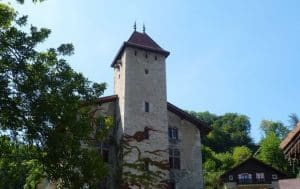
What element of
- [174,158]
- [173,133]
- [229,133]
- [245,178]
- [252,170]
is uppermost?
[229,133]

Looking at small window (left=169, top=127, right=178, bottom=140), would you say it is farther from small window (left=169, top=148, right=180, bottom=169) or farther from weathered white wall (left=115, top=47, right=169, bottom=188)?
weathered white wall (left=115, top=47, right=169, bottom=188)

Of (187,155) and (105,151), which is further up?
(105,151)

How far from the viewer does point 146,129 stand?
3384 cm

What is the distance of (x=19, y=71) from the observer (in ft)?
52.5

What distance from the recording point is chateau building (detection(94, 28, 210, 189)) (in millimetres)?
32469

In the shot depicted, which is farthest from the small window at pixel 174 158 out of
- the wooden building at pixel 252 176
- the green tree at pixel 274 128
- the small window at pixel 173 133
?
the green tree at pixel 274 128

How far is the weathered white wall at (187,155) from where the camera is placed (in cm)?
3484

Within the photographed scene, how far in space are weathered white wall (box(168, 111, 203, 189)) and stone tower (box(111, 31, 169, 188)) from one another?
1639mm

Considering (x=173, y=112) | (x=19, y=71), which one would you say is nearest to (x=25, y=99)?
(x=19, y=71)

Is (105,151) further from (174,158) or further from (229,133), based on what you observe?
(229,133)

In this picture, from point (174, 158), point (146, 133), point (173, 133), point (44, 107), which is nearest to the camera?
point (44, 107)

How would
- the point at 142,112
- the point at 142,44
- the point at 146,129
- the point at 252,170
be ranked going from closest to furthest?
the point at 146,129, the point at 142,112, the point at 142,44, the point at 252,170

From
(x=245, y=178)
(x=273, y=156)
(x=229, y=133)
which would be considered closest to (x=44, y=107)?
(x=245, y=178)

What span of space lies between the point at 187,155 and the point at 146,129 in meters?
4.47
